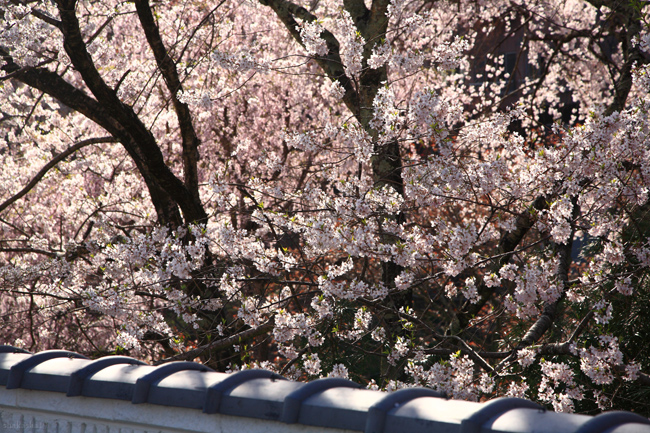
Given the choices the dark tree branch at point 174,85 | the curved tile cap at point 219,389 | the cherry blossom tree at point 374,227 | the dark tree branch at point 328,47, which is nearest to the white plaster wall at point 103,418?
the curved tile cap at point 219,389

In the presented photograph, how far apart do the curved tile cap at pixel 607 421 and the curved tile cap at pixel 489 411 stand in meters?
0.19

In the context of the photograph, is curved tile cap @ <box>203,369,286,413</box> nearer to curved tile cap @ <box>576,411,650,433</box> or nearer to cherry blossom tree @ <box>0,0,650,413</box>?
curved tile cap @ <box>576,411,650,433</box>

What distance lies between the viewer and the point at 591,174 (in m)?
3.85

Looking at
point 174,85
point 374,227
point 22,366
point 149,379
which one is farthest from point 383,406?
point 174,85

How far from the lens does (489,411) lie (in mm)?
1888

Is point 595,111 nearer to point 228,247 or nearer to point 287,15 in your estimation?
point 228,247

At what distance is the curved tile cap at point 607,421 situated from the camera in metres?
1.71

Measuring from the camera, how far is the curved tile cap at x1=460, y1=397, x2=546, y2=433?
1.79 m

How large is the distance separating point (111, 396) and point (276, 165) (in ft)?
8.56

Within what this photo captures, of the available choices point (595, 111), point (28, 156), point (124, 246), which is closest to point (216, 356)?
point (124, 246)

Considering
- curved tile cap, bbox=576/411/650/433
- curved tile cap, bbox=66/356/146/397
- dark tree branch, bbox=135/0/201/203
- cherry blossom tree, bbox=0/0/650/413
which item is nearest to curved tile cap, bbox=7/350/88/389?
curved tile cap, bbox=66/356/146/397

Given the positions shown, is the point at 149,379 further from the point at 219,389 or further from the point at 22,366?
the point at 22,366

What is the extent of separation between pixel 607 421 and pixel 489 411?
337 mm

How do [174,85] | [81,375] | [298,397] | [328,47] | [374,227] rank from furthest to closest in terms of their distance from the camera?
1. [174,85]
2. [328,47]
3. [374,227]
4. [81,375]
5. [298,397]
